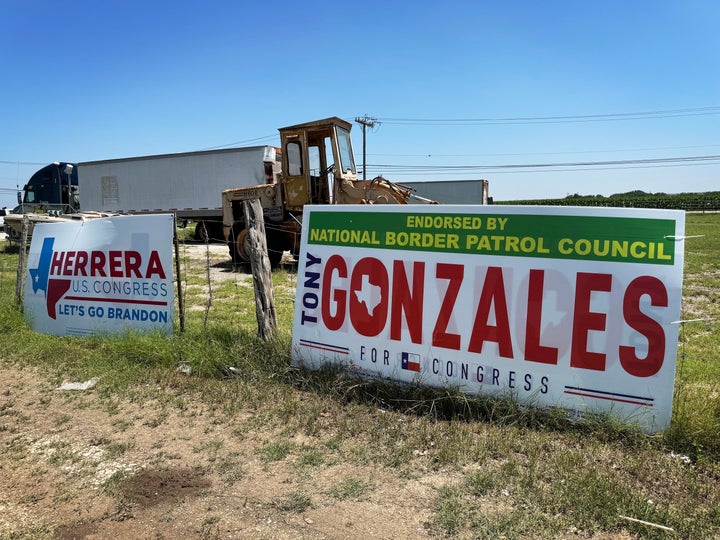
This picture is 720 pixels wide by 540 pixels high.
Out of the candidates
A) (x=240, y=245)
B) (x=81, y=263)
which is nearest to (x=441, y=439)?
(x=81, y=263)

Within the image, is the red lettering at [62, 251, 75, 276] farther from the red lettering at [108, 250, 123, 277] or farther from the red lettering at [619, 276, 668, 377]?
the red lettering at [619, 276, 668, 377]

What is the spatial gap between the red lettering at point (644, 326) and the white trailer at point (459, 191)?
24368mm

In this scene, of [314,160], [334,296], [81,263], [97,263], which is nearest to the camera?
[334,296]

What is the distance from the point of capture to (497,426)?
3463mm

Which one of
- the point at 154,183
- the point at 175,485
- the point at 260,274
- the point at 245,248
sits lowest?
the point at 175,485

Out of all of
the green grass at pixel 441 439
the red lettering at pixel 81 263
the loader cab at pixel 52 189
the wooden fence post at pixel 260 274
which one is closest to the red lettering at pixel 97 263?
the red lettering at pixel 81 263

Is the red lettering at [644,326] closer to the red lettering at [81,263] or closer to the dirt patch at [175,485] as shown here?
the dirt patch at [175,485]

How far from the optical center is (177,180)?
71.1ft

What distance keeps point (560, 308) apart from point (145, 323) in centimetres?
436

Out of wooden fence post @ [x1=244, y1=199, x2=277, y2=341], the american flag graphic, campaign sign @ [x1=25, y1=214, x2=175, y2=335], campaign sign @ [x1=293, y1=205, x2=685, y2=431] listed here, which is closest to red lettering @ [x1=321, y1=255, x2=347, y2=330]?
campaign sign @ [x1=293, y1=205, x2=685, y2=431]

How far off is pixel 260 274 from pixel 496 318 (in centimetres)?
244

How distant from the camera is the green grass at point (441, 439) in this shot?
2553 mm

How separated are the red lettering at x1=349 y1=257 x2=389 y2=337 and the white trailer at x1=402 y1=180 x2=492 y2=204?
23803 mm

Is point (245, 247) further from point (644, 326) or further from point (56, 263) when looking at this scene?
point (644, 326)
